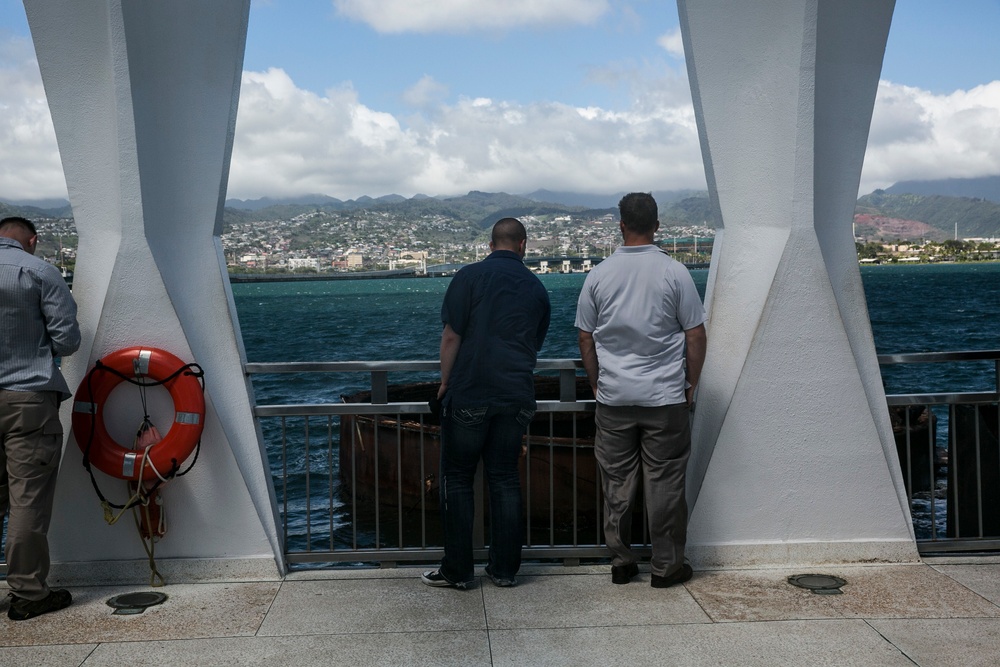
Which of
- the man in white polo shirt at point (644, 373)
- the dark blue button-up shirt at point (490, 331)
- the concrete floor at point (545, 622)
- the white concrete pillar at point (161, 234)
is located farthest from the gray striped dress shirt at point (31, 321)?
the man in white polo shirt at point (644, 373)

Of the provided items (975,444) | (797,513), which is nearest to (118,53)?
(797,513)

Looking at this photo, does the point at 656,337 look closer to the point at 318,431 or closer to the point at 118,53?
the point at 118,53

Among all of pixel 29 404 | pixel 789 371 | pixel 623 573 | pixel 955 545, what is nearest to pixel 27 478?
pixel 29 404

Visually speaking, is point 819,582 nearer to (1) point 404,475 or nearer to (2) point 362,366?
(2) point 362,366

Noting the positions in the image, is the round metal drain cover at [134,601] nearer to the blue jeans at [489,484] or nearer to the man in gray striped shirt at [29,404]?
the man in gray striped shirt at [29,404]

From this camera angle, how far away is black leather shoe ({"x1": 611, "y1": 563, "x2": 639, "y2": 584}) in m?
4.24

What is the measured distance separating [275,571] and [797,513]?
2460 mm

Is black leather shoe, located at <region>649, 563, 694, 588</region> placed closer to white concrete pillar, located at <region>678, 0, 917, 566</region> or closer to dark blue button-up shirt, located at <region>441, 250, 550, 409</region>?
white concrete pillar, located at <region>678, 0, 917, 566</region>

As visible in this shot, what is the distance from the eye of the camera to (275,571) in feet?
14.5

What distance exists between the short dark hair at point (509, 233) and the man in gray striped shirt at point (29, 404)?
1814 millimetres

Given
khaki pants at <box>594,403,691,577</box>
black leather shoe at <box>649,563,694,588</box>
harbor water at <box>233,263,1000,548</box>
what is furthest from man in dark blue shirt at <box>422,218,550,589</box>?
harbor water at <box>233,263,1000,548</box>

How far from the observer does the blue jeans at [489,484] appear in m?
4.13

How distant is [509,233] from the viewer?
4152 mm

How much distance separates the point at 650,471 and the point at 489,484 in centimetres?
71
